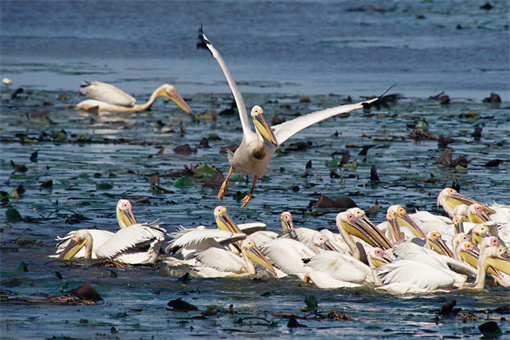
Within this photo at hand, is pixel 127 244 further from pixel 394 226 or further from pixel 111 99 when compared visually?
pixel 111 99

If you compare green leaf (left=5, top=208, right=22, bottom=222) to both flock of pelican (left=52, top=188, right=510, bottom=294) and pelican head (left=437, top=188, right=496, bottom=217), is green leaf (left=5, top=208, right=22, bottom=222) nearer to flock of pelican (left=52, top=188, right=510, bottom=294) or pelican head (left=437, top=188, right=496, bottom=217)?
flock of pelican (left=52, top=188, right=510, bottom=294)

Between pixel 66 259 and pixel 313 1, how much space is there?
2477 cm

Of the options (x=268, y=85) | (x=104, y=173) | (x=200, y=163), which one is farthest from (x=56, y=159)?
(x=268, y=85)

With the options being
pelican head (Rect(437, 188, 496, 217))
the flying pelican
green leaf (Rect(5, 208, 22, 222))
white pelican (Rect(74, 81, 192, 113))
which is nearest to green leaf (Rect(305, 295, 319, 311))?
pelican head (Rect(437, 188, 496, 217))

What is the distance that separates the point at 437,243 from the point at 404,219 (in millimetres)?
516

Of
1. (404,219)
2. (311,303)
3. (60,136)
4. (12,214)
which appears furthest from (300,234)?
(60,136)

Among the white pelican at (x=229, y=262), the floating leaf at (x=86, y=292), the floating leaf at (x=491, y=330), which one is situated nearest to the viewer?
the floating leaf at (x=491, y=330)

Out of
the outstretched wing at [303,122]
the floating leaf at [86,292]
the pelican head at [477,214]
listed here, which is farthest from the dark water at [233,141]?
Answer: the pelican head at [477,214]

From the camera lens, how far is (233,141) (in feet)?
34.0

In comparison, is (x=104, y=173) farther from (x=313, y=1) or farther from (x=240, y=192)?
(x=313, y=1)

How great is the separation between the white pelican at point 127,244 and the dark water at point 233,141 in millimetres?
127

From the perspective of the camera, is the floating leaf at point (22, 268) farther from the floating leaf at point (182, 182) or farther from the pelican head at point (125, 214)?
the floating leaf at point (182, 182)

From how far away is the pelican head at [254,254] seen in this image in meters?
5.46

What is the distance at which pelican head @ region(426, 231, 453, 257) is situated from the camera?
5750 millimetres
